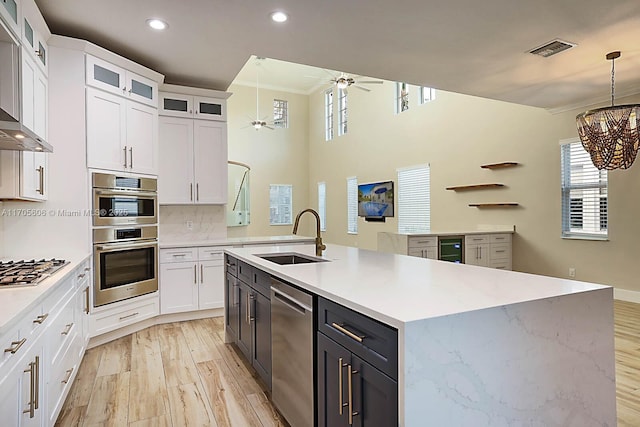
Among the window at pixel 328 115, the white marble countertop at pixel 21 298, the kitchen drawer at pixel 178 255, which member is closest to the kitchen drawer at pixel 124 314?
the kitchen drawer at pixel 178 255

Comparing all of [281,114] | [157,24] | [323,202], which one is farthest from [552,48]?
[281,114]

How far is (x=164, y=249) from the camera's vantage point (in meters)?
4.20

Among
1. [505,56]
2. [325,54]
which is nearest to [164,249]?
[325,54]

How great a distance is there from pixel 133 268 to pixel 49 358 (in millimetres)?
2026

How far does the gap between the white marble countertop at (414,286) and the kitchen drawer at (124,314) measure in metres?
1.94

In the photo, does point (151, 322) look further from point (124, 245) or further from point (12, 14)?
point (12, 14)

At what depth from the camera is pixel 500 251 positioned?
616 cm

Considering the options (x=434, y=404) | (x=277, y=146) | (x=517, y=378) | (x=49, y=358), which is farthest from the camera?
(x=277, y=146)

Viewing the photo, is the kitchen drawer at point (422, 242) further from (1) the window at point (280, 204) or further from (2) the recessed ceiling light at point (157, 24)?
(1) the window at point (280, 204)

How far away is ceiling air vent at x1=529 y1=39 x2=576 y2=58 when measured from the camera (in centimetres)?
360

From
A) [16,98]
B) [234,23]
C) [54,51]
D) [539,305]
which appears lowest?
[539,305]

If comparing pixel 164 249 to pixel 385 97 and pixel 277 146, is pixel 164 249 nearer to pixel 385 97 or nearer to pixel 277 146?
pixel 385 97

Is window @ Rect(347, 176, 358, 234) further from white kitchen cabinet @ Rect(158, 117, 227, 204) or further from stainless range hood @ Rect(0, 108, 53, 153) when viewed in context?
stainless range hood @ Rect(0, 108, 53, 153)

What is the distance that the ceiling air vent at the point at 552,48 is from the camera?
3.60 metres
